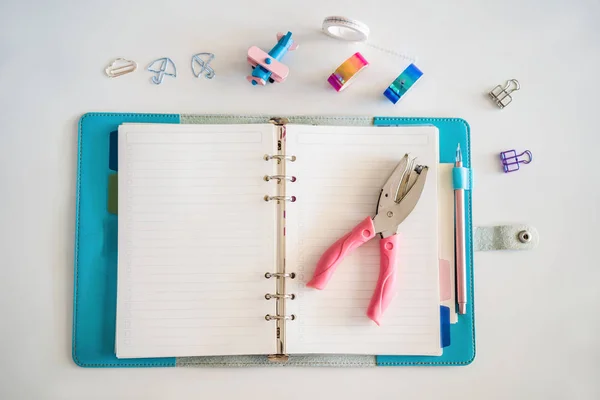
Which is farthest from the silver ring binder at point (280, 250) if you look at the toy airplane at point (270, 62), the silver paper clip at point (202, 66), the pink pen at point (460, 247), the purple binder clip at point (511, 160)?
the purple binder clip at point (511, 160)

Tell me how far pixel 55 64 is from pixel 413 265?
1041 millimetres

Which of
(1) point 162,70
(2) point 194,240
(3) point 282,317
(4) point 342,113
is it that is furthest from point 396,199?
(1) point 162,70

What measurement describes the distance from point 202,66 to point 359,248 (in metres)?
0.61

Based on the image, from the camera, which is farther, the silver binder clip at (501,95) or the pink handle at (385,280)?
the silver binder clip at (501,95)

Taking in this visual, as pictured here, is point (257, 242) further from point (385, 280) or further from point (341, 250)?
point (385, 280)

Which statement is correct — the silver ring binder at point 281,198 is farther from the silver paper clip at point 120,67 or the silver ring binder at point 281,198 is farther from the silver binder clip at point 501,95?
the silver binder clip at point 501,95

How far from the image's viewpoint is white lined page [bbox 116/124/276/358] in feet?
3.56

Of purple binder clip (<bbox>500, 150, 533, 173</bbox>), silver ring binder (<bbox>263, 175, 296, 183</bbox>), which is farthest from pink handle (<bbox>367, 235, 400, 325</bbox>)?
purple binder clip (<bbox>500, 150, 533, 173</bbox>)

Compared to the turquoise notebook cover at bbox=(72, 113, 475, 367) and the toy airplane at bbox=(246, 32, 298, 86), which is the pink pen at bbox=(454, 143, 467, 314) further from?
the toy airplane at bbox=(246, 32, 298, 86)

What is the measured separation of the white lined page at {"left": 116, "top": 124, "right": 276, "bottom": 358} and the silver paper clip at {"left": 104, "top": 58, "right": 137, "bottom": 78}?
0.50 ft

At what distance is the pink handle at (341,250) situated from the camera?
3.45 ft

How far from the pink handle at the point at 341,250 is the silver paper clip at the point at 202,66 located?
1.77 ft

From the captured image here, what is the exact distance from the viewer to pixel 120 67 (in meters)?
1.16

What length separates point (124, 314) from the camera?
108cm
